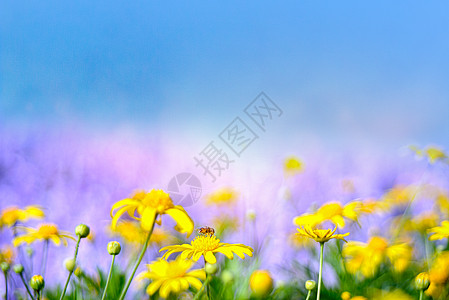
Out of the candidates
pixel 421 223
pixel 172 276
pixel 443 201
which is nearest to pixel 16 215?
pixel 172 276

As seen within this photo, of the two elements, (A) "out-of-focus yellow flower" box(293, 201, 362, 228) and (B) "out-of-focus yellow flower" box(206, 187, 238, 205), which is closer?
(A) "out-of-focus yellow flower" box(293, 201, 362, 228)

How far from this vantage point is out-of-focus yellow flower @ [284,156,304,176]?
1.44 metres

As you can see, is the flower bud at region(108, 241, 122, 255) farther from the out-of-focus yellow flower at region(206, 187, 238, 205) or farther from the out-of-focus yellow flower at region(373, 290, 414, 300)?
the out-of-focus yellow flower at region(206, 187, 238, 205)

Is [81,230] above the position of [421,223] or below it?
below

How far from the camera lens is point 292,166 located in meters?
1.44

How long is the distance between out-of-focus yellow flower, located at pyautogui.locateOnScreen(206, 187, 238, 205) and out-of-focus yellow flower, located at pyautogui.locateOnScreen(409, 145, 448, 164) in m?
0.51

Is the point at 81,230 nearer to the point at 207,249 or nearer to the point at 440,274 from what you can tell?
the point at 207,249

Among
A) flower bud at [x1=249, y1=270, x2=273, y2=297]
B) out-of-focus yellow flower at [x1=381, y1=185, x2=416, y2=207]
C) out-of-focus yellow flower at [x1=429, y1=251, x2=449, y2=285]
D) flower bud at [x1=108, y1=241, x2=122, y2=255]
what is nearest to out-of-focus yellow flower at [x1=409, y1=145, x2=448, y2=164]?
out-of-focus yellow flower at [x1=381, y1=185, x2=416, y2=207]

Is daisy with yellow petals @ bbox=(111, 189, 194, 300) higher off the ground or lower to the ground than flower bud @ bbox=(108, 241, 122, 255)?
higher

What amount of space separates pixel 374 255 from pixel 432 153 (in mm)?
457

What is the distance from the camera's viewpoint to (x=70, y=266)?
53cm

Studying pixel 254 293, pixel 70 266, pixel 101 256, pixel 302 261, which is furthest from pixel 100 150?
pixel 70 266

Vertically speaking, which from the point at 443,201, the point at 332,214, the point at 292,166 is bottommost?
the point at 332,214

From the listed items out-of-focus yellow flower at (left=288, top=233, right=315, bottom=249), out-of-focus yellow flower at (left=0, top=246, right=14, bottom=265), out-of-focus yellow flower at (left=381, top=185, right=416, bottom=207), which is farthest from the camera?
out-of-focus yellow flower at (left=381, top=185, right=416, bottom=207)
